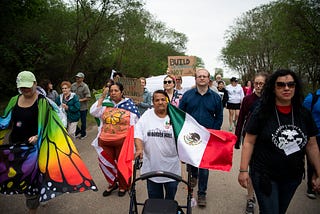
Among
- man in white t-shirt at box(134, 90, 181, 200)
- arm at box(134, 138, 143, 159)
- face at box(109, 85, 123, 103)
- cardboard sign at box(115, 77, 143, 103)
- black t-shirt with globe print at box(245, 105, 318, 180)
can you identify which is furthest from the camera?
cardboard sign at box(115, 77, 143, 103)

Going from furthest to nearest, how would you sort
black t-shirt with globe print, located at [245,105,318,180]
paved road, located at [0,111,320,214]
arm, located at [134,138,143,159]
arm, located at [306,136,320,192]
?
1. paved road, located at [0,111,320,214]
2. arm, located at [134,138,143,159]
3. arm, located at [306,136,320,192]
4. black t-shirt with globe print, located at [245,105,318,180]

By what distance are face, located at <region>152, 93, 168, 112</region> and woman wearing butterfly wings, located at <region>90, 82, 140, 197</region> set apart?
1264 millimetres

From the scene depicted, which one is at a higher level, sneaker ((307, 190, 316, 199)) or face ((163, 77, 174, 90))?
face ((163, 77, 174, 90))

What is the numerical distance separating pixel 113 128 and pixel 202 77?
5.19 ft

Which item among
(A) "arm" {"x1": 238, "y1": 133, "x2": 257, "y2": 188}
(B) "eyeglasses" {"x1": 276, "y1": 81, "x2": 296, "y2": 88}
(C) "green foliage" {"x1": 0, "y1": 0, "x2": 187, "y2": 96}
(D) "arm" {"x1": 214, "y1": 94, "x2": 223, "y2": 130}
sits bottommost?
(A) "arm" {"x1": 238, "y1": 133, "x2": 257, "y2": 188}

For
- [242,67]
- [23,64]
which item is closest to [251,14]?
[242,67]

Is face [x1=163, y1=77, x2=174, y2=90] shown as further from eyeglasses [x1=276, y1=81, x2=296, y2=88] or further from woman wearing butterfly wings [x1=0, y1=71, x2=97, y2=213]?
eyeglasses [x1=276, y1=81, x2=296, y2=88]

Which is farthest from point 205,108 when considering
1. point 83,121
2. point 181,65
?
point 181,65

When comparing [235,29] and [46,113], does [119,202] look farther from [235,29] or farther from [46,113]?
[235,29]

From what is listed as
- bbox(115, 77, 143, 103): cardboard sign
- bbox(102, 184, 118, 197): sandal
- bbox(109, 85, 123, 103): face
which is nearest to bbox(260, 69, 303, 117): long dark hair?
bbox(109, 85, 123, 103): face

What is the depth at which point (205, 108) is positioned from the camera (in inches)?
156

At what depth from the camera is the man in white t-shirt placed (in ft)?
9.63

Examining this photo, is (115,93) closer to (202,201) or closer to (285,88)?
(202,201)

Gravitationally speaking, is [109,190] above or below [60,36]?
below
